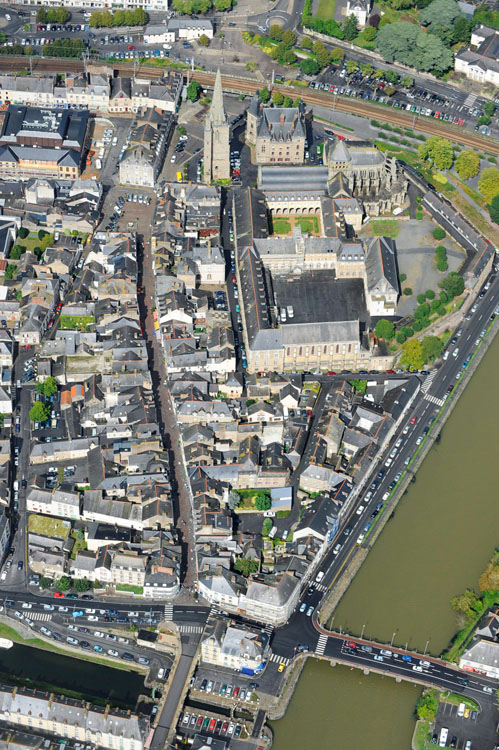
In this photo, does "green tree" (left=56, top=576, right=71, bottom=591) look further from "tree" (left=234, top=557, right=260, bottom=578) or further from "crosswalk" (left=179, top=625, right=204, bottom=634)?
"tree" (left=234, top=557, right=260, bottom=578)

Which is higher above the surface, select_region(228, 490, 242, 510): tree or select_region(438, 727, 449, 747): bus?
select_region(228, 490, 242, 510): tree

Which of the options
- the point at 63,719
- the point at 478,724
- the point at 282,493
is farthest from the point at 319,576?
the point at 63,719

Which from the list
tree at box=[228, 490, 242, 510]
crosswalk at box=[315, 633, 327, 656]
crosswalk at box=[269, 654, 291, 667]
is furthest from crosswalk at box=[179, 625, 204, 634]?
tree at box=[228, 490, 242, 510]

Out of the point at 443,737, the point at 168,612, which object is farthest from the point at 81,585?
the point at 443,737

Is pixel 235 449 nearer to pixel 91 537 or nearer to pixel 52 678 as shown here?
pixel 91 537

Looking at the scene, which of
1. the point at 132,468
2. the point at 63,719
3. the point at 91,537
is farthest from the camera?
the point at 132,468

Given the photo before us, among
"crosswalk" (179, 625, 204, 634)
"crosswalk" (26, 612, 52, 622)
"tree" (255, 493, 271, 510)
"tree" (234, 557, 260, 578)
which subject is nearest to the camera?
"crosswalk" (179, 625, 204, 634)

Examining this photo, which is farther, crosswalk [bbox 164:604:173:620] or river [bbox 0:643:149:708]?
crosswalk [bbox 164:604:173:620]
